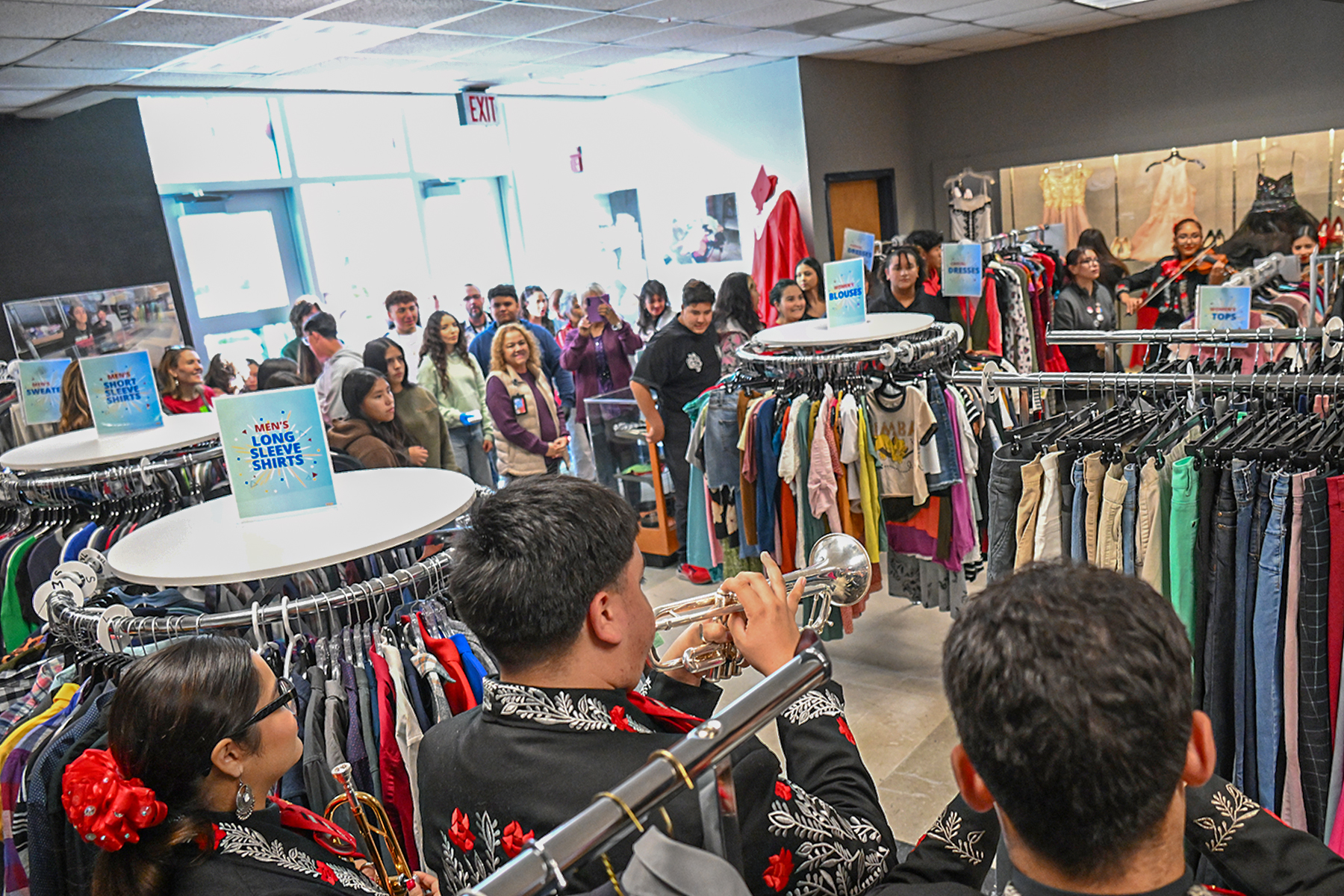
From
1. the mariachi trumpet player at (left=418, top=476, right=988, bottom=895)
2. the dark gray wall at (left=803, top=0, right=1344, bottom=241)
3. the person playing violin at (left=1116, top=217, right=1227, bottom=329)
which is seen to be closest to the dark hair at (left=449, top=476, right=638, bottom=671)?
the mariachi trumpet player at (left=418, top=476, right=988, bottom=895)

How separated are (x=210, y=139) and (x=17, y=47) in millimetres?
3398

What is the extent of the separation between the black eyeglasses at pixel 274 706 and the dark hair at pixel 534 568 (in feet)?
1.63

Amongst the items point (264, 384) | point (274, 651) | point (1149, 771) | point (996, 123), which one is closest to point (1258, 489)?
point (1149, 771)

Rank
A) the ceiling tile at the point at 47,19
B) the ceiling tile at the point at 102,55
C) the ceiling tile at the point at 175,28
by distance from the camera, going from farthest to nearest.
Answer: the ceiling tile at the point at 102,55 < the ceiling tile at the point at 175,28 < the ceiling tile at the point at 47,19

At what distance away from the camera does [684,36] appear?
6992mm

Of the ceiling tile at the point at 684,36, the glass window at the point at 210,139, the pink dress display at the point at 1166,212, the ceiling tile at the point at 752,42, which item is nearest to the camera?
the ceiling tile at the point at 684,36

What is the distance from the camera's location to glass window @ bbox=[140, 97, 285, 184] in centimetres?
791

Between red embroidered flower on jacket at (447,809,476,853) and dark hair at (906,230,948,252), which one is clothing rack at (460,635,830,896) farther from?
dark hair at (906,230,948,252)

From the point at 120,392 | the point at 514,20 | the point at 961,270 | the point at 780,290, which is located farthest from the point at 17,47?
the point at 961,270

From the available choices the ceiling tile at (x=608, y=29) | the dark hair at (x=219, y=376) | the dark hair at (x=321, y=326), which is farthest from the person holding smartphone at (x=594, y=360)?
the dark hair at (x=219, y=376)

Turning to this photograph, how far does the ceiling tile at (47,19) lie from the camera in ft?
14.3

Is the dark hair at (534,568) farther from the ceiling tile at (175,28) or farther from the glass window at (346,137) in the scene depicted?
the glass window at (346,137)

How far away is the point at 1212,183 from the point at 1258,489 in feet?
25.0

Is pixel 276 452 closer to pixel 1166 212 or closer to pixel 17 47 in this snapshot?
pixel 17 47
